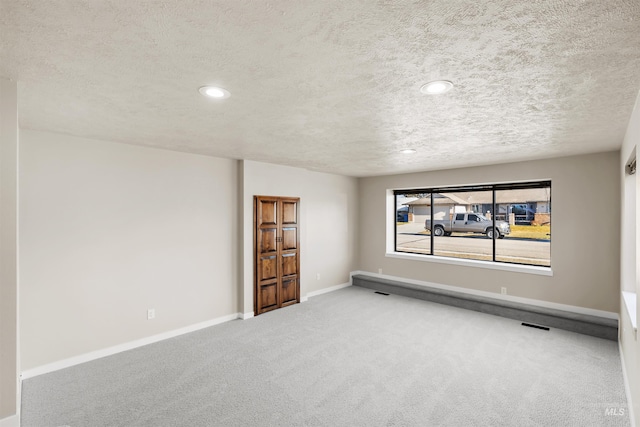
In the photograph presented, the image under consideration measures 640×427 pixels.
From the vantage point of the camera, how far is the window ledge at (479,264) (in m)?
4.54

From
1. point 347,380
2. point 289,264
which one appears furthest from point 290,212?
point 347,380

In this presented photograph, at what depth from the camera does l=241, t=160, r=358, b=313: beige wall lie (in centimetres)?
470

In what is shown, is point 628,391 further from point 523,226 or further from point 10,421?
point 10,421

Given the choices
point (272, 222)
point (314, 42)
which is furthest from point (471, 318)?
point (314, 42)

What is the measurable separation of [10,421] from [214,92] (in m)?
2.40

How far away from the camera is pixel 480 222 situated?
597 centimetres

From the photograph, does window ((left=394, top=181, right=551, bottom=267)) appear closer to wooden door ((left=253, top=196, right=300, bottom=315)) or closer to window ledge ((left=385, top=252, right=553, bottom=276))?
window ledge ((left=385, top=252, right=553, bottom=276))

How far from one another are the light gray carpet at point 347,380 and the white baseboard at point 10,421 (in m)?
0.51

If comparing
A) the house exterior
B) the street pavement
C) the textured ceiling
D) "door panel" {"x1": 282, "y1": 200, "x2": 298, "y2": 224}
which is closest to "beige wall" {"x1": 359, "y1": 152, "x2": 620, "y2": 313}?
the house exterior

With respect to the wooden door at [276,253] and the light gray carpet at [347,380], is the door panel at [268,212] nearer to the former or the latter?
the wooden door at [276,253]

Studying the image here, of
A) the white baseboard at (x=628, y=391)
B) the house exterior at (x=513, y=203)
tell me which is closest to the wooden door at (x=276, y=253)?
the house exterior at (x=513, y=203)

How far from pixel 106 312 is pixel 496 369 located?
421 cm

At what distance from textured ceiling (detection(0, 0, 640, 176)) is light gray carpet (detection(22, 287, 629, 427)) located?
7.76 feet

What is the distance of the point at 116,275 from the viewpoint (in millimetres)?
3521
